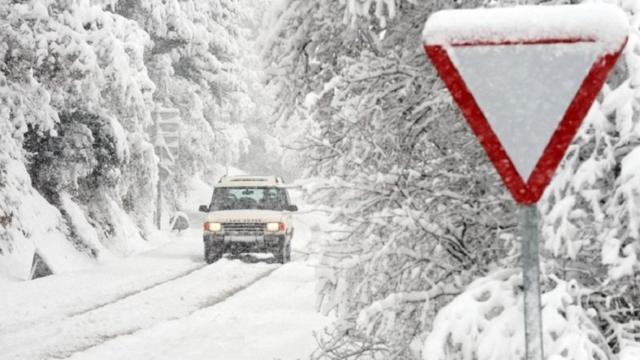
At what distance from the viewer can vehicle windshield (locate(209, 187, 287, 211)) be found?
78.5ft

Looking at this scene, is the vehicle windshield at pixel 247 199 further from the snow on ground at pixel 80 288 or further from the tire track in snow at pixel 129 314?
Result: the tire track in snow at pixel 129 314

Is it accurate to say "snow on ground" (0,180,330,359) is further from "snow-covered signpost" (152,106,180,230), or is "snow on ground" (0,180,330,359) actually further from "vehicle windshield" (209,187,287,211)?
"snow-covered signpost" (152,106,180,230)

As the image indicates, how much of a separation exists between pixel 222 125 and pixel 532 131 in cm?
4139

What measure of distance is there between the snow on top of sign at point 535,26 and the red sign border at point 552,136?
0.02m

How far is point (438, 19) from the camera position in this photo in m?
3.15

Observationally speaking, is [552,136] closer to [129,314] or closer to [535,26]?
[535,26]

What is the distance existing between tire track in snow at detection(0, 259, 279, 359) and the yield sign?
27.4 ft

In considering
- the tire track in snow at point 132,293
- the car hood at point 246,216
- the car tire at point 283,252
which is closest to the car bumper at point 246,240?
the car tire at point 283,252

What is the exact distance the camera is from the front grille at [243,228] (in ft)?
76.0

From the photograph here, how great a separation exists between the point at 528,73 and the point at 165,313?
11577mm

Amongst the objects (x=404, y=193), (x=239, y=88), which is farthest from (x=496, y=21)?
(x=239, y=88)

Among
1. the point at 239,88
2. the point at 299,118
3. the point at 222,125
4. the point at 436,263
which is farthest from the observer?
the point at 222,125

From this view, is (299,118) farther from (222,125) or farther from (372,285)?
(222,125)

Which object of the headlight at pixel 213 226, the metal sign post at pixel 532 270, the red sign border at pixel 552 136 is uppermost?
the red sign border at pixel 552 136
